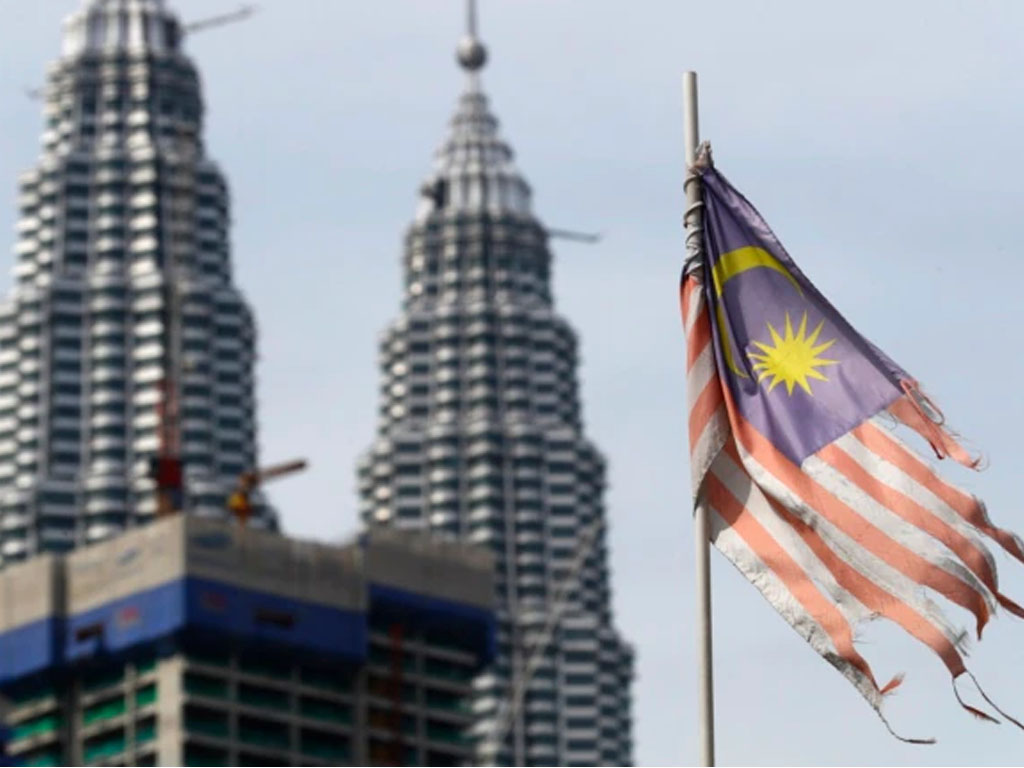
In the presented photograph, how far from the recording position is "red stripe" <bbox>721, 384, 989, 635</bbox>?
3064 cm

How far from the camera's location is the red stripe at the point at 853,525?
101 ft

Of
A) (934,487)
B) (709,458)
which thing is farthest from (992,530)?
(709,458)

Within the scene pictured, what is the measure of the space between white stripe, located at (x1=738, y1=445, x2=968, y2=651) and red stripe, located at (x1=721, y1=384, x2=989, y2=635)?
0.05 metres

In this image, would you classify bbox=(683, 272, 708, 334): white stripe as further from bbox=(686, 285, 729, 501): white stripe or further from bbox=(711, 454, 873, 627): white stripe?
bbox=(711, 454, 873, 627): white stripe

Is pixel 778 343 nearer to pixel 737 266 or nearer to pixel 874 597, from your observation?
pixel 737 266

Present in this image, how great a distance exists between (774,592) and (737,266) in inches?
136

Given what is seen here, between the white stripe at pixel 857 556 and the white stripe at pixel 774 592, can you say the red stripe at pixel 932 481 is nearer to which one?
the white stripe at pixel 857 556

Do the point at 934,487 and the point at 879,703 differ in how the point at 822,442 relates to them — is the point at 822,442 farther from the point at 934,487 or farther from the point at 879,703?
the point at 879,703

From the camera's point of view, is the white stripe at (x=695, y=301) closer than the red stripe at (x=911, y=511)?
No

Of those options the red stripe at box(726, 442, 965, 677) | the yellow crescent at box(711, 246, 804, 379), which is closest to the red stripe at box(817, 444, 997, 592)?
the red stripe at box(726, 442, 965, 677)

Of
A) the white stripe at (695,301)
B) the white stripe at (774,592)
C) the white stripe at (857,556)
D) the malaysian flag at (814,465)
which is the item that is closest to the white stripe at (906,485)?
the malaysian flag at (814,465)

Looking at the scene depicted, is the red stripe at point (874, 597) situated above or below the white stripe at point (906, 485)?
below

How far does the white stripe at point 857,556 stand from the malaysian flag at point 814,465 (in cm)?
1

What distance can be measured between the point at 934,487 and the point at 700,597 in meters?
3.38
